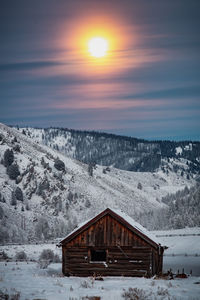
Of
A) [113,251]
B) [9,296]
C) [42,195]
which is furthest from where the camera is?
[42,195]

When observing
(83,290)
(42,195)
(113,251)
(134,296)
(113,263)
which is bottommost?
(113,263)

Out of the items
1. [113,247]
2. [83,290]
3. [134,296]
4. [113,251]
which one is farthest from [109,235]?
[134,296]

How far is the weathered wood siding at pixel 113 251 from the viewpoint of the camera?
26.2m

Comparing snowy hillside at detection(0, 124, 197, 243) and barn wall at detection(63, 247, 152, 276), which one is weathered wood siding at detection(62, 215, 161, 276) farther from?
snowy hillside at detection(0, 124, 197, 243)

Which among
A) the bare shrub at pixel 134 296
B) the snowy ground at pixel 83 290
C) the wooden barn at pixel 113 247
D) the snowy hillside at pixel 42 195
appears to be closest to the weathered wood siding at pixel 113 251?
the wooden barn at pixel 113 247

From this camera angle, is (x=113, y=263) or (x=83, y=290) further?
(x=113, y=263)

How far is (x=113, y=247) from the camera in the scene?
1046 inches

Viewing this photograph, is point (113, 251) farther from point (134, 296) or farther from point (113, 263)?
point (134, 296)

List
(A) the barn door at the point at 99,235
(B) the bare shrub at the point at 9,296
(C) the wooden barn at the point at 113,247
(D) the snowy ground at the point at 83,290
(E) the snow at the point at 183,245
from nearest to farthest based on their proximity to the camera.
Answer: (B) the bare shrub at the point at 9,296 < (D) the snowy ground at the point at 83,290 < (C) the wooden barn at the point at 113,247 < (A) the barn door at the point at 99,235 < (E) the snow at the point at 183,245

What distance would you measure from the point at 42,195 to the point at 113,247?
110m

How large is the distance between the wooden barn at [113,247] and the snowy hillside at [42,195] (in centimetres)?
7034

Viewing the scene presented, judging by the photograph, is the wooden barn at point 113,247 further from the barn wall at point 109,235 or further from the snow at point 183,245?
the snow at point 183,245

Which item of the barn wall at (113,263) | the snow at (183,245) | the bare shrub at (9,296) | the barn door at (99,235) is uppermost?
the barn door at (99,235)

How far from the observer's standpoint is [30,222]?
118 metres
